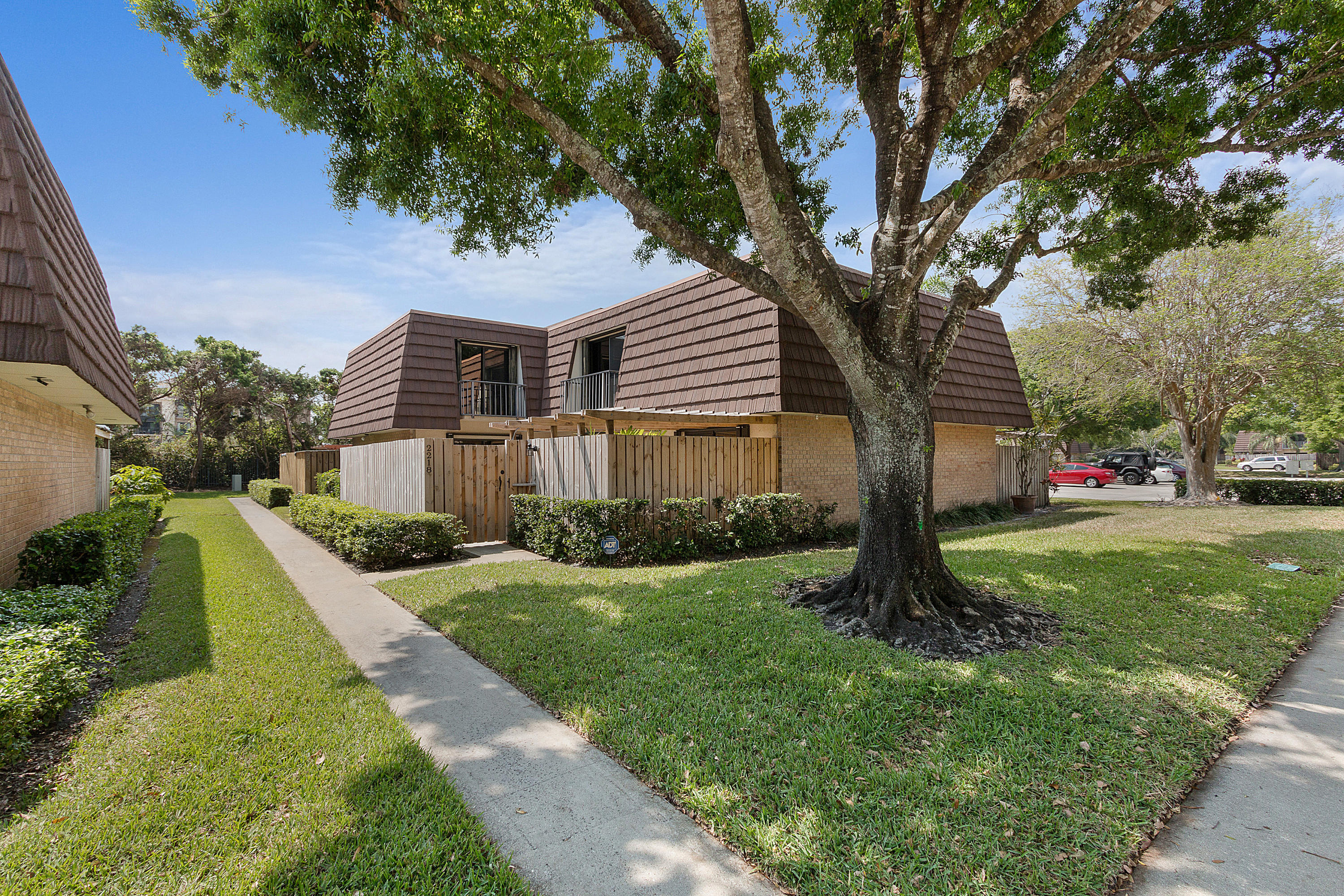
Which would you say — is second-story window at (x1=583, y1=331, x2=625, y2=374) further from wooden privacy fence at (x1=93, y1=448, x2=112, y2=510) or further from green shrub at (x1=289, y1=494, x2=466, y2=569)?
wooden privacy fence at (x1=93, y1=448, x2=112, y2=510)

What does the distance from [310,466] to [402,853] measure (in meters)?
21.3

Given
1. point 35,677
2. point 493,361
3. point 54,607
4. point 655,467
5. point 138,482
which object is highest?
A: point 493,361

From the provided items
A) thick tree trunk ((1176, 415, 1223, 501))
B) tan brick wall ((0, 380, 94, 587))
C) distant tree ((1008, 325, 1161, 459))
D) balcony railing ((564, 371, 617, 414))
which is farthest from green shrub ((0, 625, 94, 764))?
thick tree trunk ((1176, 415, 1223, 501))

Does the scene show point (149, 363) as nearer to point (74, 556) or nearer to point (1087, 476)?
point (74, 556)

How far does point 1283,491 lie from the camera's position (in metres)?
17.6

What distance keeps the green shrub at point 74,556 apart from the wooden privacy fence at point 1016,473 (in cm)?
2053

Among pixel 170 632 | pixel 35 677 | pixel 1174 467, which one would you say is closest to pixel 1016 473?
pixel 170 632

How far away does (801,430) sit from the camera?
12.1 m

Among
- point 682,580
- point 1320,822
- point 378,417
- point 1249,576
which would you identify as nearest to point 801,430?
point 682,580

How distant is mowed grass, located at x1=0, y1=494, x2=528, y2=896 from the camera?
2.53 m

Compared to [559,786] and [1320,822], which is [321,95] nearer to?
[559,786]

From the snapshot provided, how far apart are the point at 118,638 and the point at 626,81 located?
28.7 ft

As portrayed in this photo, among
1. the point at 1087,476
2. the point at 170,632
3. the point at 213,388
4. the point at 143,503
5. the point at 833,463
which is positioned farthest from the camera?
the point at 213,388

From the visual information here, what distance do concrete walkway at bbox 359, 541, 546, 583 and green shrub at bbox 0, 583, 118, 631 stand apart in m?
3.20
